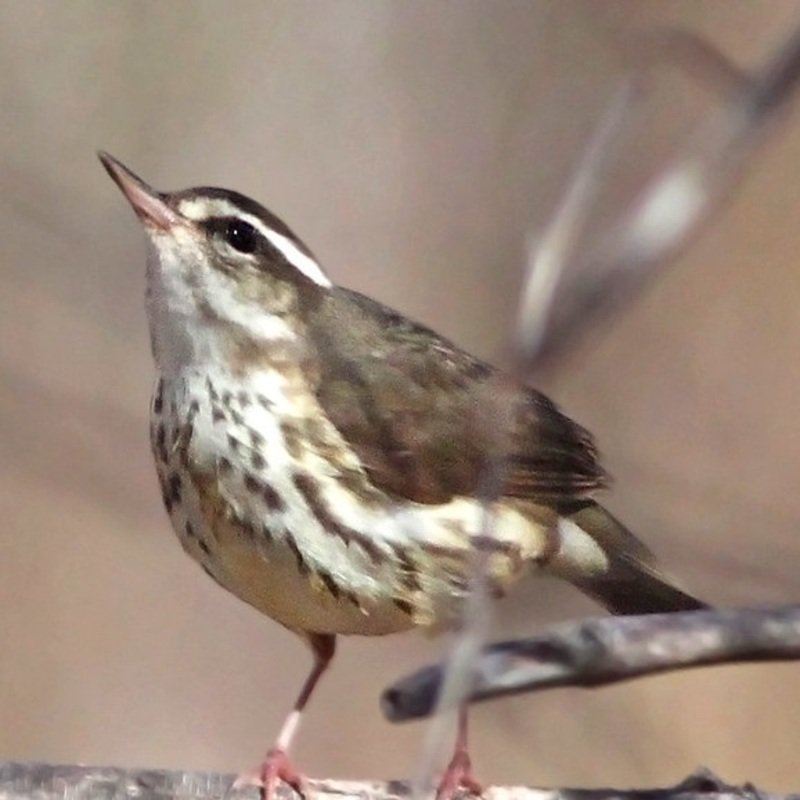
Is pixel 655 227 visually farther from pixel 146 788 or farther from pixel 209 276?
pixel 209 276

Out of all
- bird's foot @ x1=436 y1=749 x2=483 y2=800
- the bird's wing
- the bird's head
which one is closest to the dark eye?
the bird's head

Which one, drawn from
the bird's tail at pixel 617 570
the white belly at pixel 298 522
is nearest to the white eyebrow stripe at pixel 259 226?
the white belly at pixel 298 522

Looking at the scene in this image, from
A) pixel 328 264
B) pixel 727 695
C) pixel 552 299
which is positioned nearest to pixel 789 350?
pixel 727 695

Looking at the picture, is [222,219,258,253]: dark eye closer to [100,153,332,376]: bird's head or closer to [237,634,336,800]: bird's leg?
[100,153,332,376]: bird's head

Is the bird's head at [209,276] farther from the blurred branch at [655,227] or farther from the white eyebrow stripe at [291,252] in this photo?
the blurred branch at [655,227]

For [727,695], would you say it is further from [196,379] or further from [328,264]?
[196,379]

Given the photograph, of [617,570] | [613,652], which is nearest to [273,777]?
[617,570]
